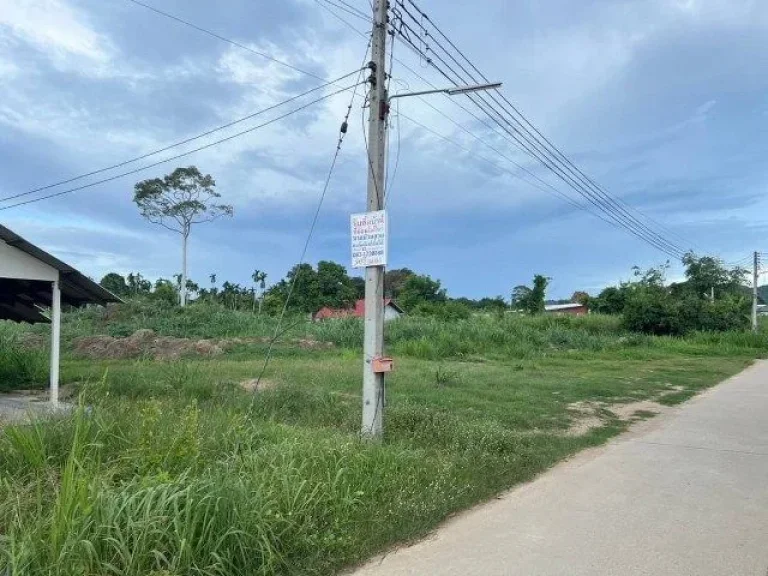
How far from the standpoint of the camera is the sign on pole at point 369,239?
742 cm

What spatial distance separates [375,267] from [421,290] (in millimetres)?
61633

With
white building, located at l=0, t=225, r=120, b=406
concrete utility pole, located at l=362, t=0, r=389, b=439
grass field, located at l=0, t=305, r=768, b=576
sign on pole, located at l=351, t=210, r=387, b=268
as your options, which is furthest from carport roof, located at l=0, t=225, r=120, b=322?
concrete utility pole, located at l=362, t=0, r=389, b=439

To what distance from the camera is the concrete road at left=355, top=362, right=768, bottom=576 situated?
4.39m

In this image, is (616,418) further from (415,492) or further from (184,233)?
(184,233)

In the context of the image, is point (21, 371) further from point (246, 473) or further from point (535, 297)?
point (535, 297)

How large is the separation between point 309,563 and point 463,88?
656 centimetres

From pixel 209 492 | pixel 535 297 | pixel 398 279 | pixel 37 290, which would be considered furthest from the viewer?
pixel 398 279

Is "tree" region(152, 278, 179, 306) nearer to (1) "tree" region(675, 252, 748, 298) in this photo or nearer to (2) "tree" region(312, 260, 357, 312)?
(2) "tree" region(312, 260, 357, 312)

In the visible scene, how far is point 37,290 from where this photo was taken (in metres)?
13.1

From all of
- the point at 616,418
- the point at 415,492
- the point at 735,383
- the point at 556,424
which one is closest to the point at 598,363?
the point at 735,383

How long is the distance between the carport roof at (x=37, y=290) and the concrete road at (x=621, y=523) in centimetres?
845

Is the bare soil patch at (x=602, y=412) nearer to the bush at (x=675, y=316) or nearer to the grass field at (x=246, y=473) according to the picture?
the grass field at (x=246, y=473)

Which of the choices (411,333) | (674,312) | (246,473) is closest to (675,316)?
(674,312)

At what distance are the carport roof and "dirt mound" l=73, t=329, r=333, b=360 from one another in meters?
5.88
